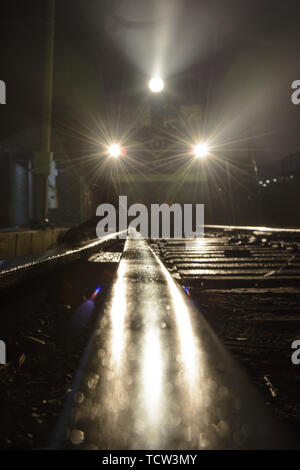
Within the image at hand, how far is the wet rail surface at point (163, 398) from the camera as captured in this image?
386 millimetres

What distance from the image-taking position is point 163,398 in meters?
0.45

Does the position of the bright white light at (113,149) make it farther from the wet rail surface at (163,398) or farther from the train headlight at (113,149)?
the wet rail surface at (163,398)

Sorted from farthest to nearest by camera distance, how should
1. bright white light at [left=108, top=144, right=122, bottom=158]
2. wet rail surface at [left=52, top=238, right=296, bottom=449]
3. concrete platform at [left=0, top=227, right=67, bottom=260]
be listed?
bright white light at [left=108, top=144, right=122, bottom=158], concrete platform at [left=0, top=227, right=67, bottom=260], wet rail surface at [left=52, top=238, right=296, bottom=449]

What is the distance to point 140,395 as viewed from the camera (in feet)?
1.51

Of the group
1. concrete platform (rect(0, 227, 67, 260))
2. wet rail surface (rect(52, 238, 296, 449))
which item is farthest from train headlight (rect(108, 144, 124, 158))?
wet rail surface (rect(52, 238, 296, 449))

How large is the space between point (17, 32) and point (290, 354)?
12.3 meters

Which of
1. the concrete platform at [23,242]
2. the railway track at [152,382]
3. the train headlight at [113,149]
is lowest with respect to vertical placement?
the railway track at [152,382]

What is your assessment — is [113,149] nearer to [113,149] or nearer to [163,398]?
[113,149]

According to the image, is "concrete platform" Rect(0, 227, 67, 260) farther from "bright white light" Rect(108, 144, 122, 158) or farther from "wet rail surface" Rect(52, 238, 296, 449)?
"bright white light" Rect(108, 144, 122, 158)

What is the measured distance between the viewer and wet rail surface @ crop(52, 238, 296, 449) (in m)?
0.39

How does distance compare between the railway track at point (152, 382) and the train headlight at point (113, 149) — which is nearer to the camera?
the railway track at point (152, 382)

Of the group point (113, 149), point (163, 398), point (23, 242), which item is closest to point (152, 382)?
point (163, 398)

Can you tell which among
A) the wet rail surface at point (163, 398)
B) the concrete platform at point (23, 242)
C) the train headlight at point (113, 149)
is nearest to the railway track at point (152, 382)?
the wet rail surface at point (163, 398)
